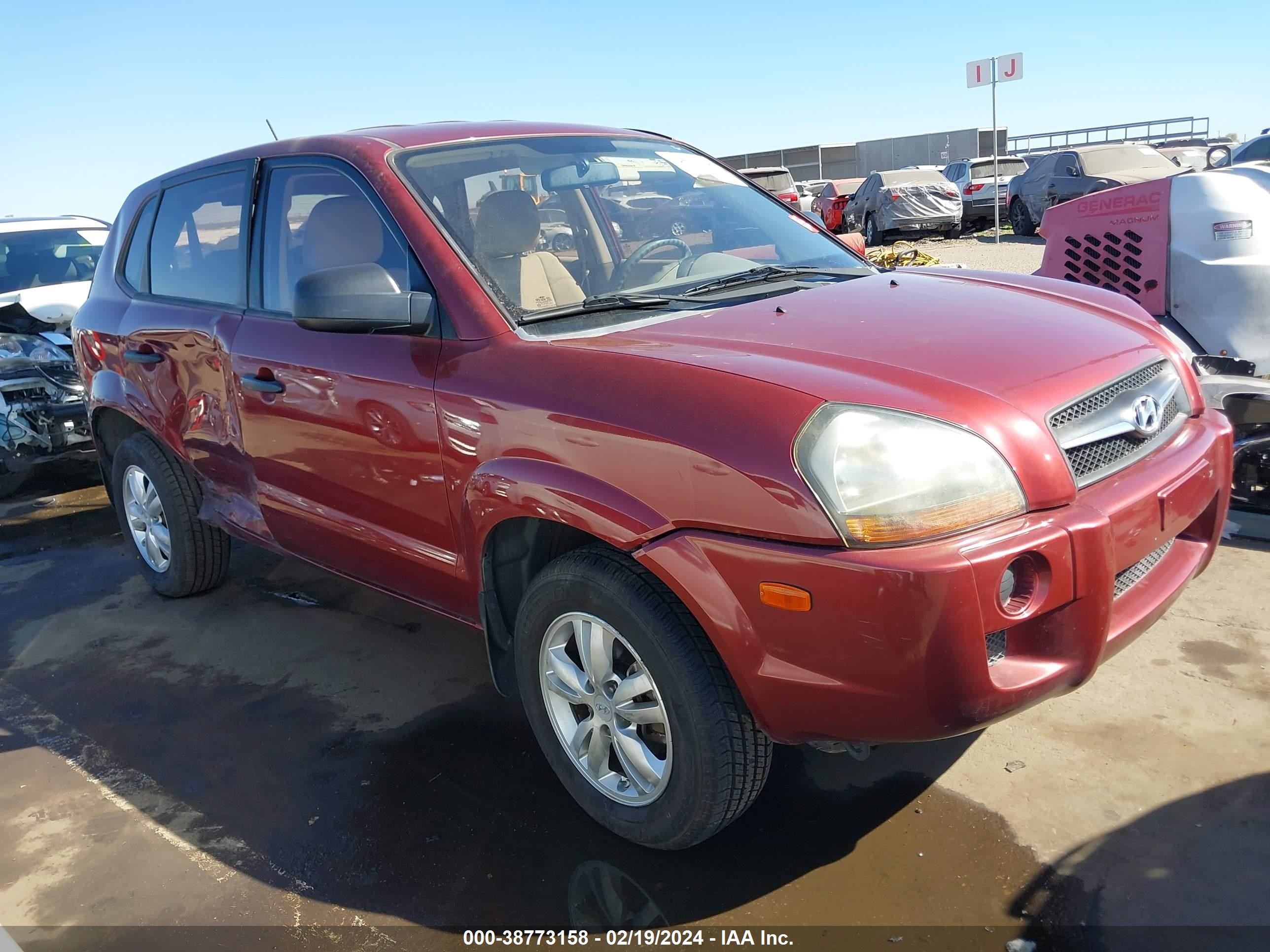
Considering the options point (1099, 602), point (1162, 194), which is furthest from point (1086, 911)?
point (1162, 194)

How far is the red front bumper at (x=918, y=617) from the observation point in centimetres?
194

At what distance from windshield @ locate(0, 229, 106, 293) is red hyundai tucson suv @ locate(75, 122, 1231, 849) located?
4592mm

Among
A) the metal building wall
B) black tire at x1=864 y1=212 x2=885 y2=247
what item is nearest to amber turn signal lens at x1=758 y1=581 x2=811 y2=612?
black tire at x1=864 y1=212 x2=885 y2=247

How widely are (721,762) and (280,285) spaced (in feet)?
7.38

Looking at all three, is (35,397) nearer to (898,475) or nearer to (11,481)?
(11,481)

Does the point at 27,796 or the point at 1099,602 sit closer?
the point at 1099,602

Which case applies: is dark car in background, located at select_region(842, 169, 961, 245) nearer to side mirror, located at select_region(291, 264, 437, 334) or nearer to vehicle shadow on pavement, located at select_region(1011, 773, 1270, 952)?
side mirror, located at select_region(291, 264, 437, 334)

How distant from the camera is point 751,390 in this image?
2.12 meters

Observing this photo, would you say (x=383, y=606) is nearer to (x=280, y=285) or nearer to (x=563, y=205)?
(x=280, y=285)

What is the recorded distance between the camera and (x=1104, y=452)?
90.1 inches

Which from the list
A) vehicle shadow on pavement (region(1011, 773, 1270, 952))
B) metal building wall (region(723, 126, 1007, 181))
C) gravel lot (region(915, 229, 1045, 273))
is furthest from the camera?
metal building wall (region(723, 126, 1007, 181))

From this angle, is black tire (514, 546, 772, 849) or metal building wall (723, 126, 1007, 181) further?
metal building wall (723, 126, 1007, 181)

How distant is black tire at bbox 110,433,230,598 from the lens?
170 inches

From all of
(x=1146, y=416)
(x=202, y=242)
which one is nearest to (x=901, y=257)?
(x=202, y=242)
